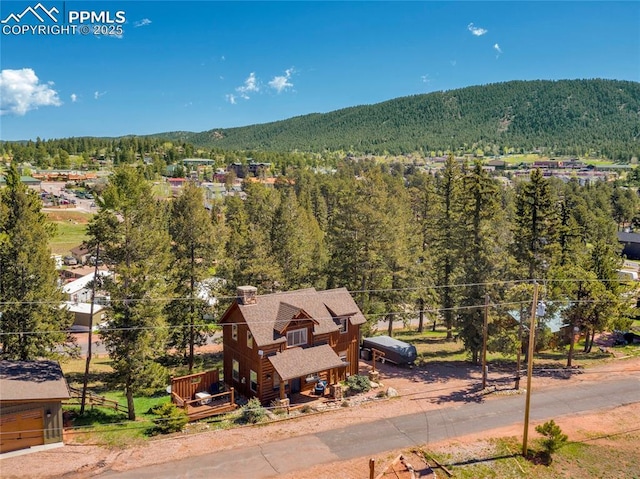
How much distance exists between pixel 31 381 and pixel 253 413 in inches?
472

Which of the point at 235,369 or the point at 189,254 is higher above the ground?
the point at 189,254

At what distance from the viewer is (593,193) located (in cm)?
12069

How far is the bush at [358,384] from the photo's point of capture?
33000 mm

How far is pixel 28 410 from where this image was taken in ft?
81.3

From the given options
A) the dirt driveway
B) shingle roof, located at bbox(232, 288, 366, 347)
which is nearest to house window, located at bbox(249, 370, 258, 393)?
shingle roof, located at bbox(232, 288, 366, 347)

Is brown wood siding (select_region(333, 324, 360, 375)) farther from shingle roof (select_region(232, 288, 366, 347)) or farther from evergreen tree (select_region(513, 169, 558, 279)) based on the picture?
evergreen tree (select_region(513, 169, 558, 279))

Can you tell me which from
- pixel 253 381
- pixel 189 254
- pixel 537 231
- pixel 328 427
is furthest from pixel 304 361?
pixel 537 231

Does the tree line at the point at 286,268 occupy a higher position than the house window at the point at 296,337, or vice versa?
the tree line at the point at 286,268

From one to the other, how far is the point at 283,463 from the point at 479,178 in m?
26.0

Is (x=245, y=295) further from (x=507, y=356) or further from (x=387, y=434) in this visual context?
(x=507, y=356)

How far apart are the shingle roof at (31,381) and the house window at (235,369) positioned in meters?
10.6

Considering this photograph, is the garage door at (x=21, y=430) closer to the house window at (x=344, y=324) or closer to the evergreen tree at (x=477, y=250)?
the house window at (x=344, y=324)

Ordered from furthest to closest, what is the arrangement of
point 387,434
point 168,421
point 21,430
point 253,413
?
point 253,413
point 168,421
point 387,434
point 21,430

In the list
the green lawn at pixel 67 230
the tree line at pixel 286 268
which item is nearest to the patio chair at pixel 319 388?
the tree line at pixel 286 268
